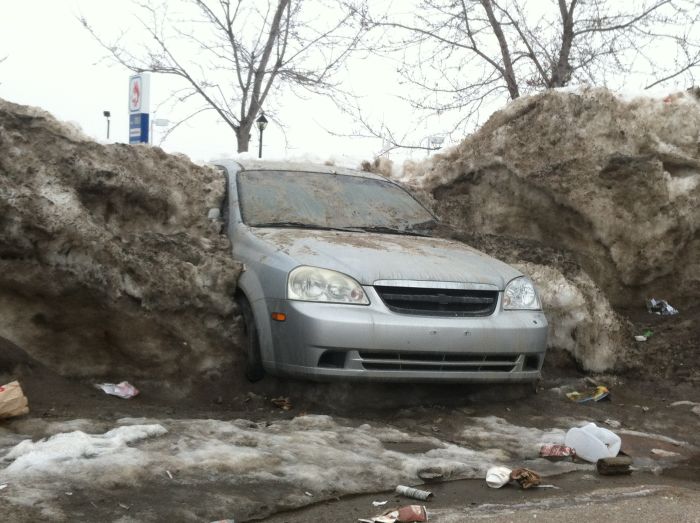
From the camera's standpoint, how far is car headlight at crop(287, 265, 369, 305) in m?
5.27

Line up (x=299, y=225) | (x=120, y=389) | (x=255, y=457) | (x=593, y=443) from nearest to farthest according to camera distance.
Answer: (x=255, y=457)
(x=593, y=443)
(x=120, y=389)
(x=299, y=225)

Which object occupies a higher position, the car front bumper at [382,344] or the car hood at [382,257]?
the car hood at [382,257]

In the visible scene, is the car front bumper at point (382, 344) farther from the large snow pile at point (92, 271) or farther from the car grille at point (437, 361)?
the large snow pile at point (92, 271)

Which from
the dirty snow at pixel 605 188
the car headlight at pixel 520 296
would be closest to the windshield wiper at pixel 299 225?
the car headlight at pixel 520 296

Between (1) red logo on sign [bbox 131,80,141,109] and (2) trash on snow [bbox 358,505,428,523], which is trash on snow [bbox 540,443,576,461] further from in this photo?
(1) red logo on sign [bbox 131,80,141,109]

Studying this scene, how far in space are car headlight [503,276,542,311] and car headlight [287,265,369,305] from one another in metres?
1.07

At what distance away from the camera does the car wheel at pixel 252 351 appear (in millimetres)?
5613

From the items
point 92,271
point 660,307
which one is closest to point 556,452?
point 92,271

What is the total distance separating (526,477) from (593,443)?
0.77 metres

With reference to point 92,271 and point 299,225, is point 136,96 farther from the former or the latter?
point 92,271

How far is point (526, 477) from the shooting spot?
427 cm

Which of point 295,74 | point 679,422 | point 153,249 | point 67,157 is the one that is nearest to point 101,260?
point 153,249

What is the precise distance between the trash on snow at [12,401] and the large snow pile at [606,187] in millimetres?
4865

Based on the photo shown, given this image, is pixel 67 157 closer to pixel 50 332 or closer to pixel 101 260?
pixel 101 260
